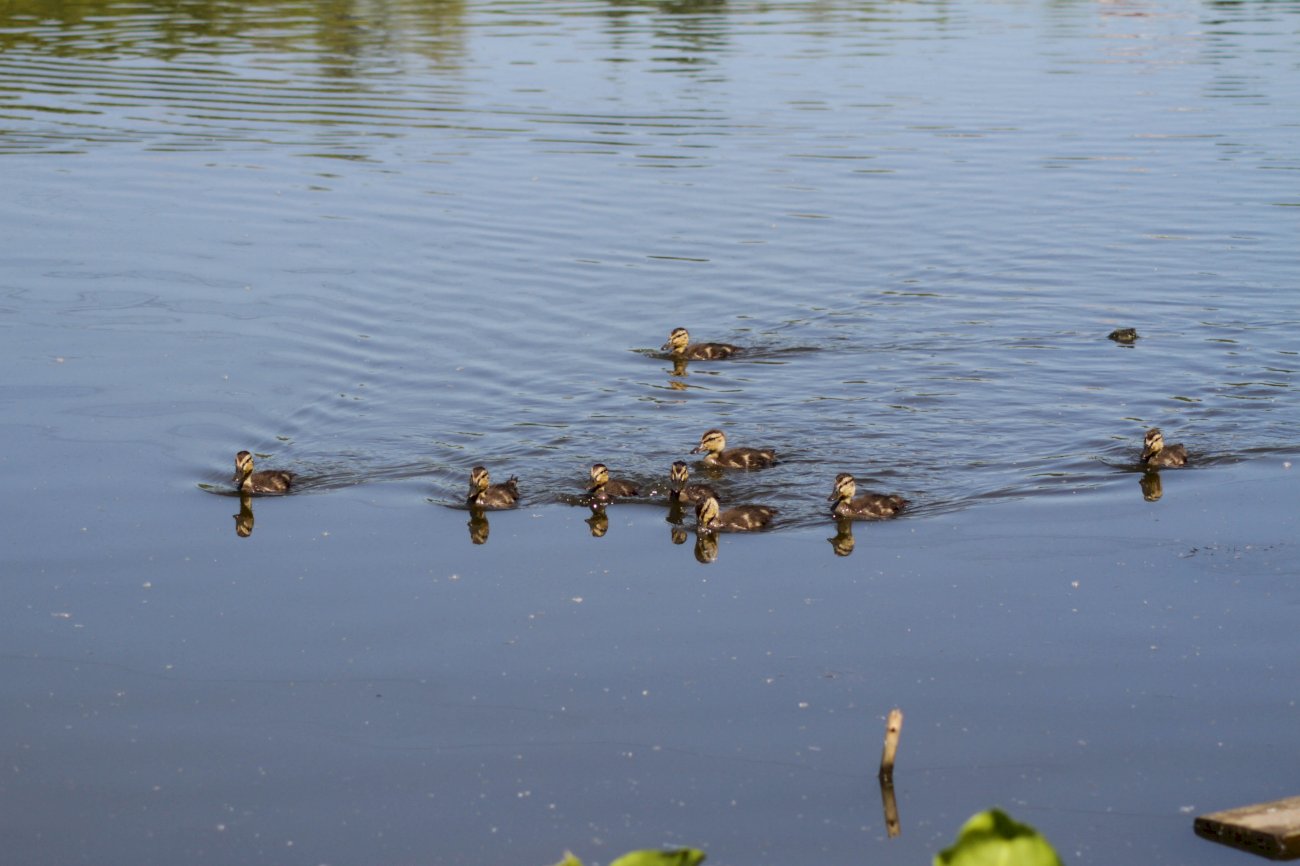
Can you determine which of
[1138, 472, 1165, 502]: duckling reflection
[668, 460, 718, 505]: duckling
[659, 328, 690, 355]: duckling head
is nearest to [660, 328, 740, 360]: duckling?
[659, 328, 690, 355]: duckling head

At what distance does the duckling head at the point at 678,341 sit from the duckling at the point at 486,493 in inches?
139

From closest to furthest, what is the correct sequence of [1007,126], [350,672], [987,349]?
[350,672] < [987,349] < [1007,126]

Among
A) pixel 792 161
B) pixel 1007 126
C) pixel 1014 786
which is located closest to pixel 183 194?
pixel 792 161

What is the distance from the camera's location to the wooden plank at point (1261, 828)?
284 inches

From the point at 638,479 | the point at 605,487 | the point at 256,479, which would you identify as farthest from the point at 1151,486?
the point at 256,479

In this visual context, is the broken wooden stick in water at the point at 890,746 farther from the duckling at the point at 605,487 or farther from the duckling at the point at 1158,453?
the duckling at the point at 1158,453

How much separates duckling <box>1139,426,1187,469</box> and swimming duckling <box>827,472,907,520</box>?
6.40 feet

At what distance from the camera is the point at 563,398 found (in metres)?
14.3

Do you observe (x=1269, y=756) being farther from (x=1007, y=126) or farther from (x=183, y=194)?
(x=1007, y=126)

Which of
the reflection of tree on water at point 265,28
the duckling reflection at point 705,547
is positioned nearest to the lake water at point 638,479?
the duckling reflection at point 705,547

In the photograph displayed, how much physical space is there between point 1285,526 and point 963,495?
6.65 ft

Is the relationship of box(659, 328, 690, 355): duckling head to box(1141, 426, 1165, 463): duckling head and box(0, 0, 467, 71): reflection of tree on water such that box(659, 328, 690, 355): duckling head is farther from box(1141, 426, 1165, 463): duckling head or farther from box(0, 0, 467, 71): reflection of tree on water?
box(0, 0, 467, 71): reflection of tree on water

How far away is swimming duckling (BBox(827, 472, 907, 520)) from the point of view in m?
11.8

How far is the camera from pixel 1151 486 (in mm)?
12391
